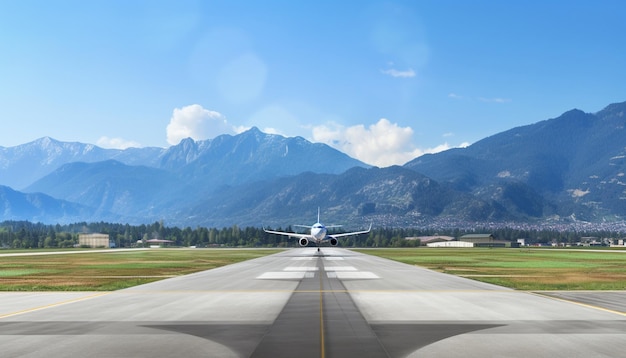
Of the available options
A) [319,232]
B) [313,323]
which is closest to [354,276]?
[313,323]

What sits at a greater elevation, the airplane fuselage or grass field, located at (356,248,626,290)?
the airplane fuselage

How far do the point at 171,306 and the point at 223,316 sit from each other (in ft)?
15.4

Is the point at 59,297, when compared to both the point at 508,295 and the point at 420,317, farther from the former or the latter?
the point at 508,295

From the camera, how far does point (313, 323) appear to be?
75.4 ft

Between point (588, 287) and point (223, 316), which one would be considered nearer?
point (223, 316)

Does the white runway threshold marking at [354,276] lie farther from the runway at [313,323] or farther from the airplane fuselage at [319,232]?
the airplane fuselage at [319,232]

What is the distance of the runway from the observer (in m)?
17.7

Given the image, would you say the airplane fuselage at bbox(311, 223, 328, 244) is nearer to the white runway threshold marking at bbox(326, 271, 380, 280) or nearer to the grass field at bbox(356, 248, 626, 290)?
the grass field at bbox(356, 248, 626, 290)

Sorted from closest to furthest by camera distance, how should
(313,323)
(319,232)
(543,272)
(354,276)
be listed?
(313,323), (354,276), (543,272), (319,232)

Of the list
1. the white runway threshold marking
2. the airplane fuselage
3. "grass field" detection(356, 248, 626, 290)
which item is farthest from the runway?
the airplane fuselage

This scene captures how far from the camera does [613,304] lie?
2945 centimetres

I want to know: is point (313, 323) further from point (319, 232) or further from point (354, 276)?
point (319, 232)

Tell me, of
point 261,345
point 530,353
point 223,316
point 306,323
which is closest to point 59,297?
point 223,316

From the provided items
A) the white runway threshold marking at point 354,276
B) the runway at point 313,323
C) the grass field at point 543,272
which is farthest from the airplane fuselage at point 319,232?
the runway at point 313,323
